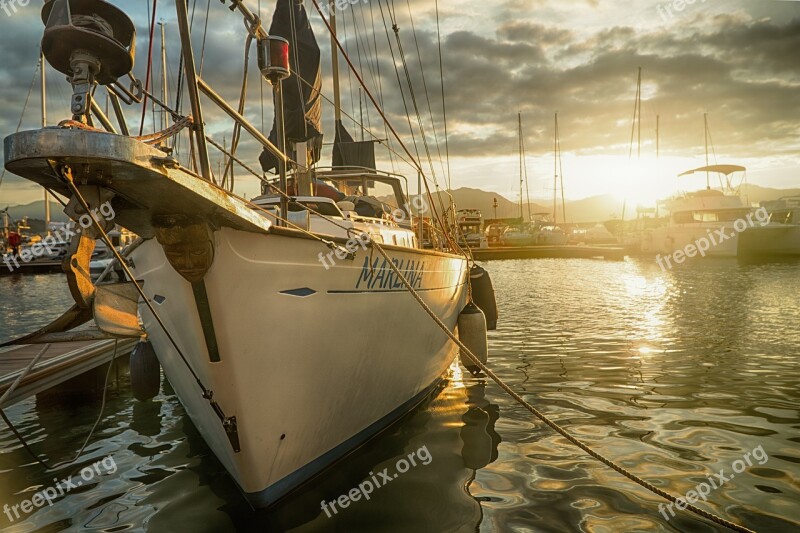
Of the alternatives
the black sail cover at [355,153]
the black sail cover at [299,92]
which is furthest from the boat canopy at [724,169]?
the black sail cover at [299,92]

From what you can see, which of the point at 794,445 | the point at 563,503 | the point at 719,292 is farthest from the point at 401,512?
the point at 719,292

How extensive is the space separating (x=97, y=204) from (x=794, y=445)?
5.98 m

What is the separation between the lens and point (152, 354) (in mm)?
4098

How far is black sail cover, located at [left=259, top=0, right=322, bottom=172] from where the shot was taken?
725cm

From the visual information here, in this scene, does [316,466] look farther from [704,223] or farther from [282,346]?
[704,223]

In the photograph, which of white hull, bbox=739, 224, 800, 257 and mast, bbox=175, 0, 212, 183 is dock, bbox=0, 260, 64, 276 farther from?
white hull, bbox=739, 224, 800, 257

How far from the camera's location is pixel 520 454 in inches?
180

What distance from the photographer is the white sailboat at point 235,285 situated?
2215 millimetres

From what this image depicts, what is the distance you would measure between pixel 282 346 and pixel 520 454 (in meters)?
2.64

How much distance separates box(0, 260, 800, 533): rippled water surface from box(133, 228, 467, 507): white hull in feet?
1.28

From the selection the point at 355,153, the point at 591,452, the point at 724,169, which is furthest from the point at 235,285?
the point at 724,169

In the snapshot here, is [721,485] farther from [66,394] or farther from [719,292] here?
[719,292]

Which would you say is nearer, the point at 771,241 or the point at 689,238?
the point at 771,241

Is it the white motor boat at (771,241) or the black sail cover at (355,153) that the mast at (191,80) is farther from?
the white motor boat at (771,241)
